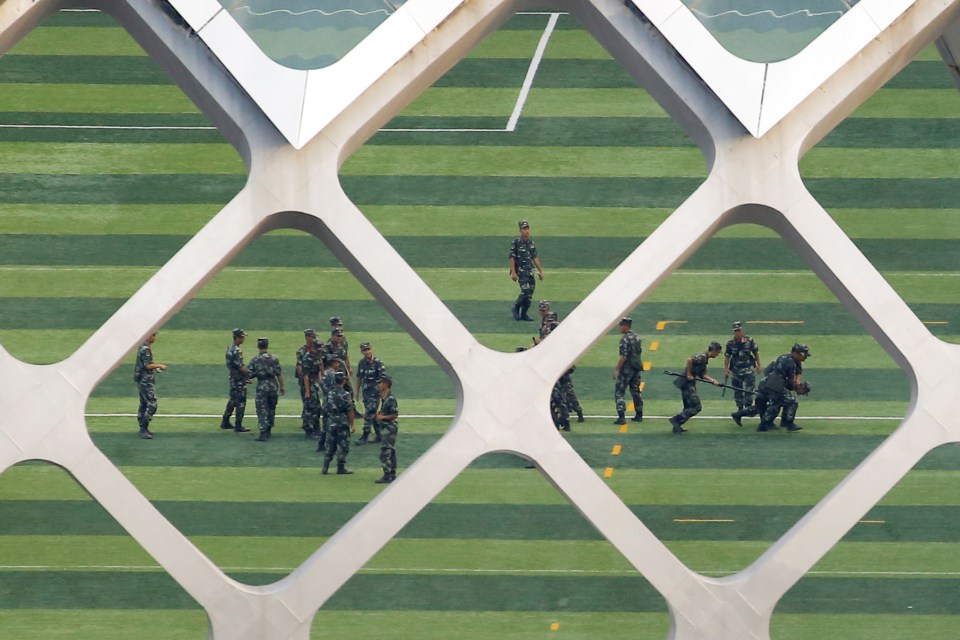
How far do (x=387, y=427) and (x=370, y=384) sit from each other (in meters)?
2.47

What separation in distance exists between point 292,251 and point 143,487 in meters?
9.38

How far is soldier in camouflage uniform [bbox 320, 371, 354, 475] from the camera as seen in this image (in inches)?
971

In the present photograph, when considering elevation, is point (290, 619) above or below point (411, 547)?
below

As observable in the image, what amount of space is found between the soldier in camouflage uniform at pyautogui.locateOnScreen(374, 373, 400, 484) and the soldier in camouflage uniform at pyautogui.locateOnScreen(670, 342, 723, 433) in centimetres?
411

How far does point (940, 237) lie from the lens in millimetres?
33094

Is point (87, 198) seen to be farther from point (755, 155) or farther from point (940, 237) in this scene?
point (755, 155)

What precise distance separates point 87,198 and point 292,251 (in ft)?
13.7

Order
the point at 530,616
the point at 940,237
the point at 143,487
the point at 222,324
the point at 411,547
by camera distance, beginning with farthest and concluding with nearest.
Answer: the point at 940,237
the point at 222,324
the point at 143,487
the point at 411,547
the point at 530,616

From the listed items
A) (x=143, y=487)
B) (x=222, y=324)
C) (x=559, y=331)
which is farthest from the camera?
(x=222, y=324)

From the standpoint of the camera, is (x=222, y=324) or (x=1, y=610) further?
(x=222, y=324)

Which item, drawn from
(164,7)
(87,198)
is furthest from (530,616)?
(87,198)

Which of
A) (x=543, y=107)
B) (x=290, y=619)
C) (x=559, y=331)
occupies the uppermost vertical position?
(x=543, y=107)

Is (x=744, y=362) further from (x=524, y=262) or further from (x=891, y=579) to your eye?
(x=891, y=579)

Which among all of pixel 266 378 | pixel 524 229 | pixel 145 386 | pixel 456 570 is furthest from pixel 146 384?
pixel 524 229
